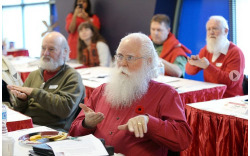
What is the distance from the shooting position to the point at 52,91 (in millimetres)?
3207

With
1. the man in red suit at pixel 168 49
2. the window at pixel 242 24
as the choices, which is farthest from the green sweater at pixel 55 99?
the window at pixel 242 24

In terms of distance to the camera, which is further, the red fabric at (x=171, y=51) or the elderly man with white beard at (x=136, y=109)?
the red fabric at (x=171, y=51)

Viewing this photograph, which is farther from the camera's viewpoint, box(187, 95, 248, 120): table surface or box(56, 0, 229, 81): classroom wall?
box(56, 0, 229, 81): classroom wall

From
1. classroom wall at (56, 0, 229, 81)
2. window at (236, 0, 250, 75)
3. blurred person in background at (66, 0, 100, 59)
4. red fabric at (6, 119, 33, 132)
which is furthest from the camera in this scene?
blurred person in background at (66, 0, 100, 59)

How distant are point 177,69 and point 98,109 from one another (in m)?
2.46

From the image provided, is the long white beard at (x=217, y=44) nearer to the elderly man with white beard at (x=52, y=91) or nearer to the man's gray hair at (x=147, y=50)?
the elderly man with white beard at (x=52, y=91)

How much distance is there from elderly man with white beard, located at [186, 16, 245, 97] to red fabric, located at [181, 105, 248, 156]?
1071mm

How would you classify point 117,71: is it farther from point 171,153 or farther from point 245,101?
point 245,101

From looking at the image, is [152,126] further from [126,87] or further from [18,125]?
[18,125]

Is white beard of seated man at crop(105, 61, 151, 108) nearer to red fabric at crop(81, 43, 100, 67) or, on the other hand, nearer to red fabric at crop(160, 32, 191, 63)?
red fabric at crop(160, 32, 191, 63)

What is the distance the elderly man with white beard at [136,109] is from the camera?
2.12 meters

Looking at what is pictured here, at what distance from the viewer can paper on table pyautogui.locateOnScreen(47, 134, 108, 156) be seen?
182cm

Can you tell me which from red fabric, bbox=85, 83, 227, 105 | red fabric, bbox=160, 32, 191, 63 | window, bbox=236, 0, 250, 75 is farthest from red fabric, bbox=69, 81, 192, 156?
window, bbox=236, 0, 250, 75

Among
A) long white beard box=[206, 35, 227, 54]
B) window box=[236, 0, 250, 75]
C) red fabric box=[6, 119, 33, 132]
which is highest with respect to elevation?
window box=[236, 0, 250, 75]
